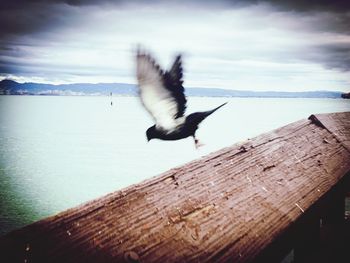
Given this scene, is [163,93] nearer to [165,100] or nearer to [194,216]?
[165,100]

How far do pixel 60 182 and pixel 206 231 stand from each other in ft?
90.5

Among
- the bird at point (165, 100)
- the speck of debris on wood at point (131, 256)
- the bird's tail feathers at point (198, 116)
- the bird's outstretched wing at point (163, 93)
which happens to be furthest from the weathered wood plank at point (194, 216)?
the bird's outstretched wing at point (163, 93)

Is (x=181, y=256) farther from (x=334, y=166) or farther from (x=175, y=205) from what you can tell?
(x=334, y=166)

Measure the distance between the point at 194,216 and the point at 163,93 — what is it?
2.10 metres

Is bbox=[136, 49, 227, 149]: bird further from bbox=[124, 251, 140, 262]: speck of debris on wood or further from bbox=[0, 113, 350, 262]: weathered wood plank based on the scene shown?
bbox=[124, 251, 140, 262]: speck of debris on wood

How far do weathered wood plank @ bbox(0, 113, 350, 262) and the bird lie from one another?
140 cm

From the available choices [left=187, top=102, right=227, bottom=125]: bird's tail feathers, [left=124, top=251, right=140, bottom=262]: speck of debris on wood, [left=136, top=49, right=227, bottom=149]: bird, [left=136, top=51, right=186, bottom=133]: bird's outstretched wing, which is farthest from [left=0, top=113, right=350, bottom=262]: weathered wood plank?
[left=136, top=51, right=186, bottom=133]: bird's outstretched wing

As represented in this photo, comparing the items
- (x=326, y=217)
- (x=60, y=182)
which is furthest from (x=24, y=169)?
(x=326, y=217)

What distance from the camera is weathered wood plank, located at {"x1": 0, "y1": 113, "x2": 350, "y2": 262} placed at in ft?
1.98

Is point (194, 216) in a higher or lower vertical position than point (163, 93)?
higher

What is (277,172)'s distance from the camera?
101 cm

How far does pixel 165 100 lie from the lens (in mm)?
2754

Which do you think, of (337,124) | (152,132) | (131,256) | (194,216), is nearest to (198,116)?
(152,132)

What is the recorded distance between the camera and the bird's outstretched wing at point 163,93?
2.53m
